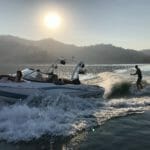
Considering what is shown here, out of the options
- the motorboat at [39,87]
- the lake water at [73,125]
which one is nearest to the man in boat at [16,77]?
the motorboat at [39,87]

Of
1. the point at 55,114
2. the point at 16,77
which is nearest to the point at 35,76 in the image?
the point at 16,77

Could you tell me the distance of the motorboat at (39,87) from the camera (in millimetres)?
18797

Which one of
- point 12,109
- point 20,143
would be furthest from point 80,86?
point 20,143

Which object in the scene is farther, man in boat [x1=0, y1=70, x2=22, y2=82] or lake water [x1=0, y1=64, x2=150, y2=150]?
man in boat [x1=0, y1=70, x2=22, y2=82]

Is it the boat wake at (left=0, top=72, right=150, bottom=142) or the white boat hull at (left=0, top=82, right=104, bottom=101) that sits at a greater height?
the white boat hull at (left=0, top=82, right=104, bottom=101)

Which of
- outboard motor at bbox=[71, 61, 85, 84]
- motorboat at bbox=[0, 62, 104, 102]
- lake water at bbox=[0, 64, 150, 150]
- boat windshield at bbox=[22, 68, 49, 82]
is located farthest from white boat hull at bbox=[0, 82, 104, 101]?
outboard motor at bbox=[71, 61, 85, 84]

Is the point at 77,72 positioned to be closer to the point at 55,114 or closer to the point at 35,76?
the point at 35,76

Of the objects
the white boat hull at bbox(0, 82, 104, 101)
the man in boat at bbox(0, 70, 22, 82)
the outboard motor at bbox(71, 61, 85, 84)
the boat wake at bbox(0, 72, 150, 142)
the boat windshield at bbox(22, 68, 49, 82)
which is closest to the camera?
the boat wake at bbox(0, 72, 150, 142)

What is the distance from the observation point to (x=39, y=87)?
19.3m

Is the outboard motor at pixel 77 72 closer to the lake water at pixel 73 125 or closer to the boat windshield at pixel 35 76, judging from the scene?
the boat windshield at pixel 35 76

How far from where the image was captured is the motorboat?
18.8m

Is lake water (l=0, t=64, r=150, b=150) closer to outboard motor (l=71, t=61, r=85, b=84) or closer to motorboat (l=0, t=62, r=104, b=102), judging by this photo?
motorboat (l=0, t=62, r=104, b=102)

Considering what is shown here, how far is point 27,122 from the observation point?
13945 millimetres

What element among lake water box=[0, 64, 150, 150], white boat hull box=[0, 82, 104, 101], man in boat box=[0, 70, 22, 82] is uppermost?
man in boat box=[0, 70, 22, 82]
